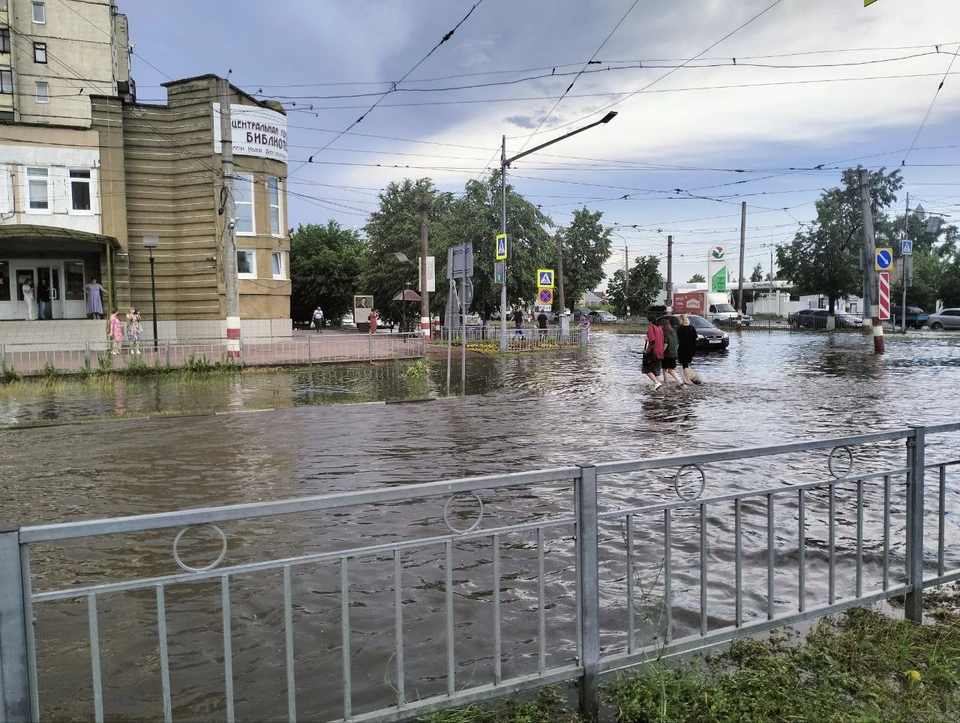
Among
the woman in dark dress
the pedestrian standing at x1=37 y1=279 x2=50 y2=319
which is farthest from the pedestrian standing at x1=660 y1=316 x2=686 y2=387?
the pedestrian standing at x1=37 y1=279 x2=50 y2=319

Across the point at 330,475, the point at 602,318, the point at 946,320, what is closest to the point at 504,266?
the point at 330,475

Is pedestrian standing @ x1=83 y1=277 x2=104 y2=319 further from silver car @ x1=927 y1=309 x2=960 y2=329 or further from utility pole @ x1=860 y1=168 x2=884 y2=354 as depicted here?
silver car @ x1=927 y1=309 x2=960 y2=329

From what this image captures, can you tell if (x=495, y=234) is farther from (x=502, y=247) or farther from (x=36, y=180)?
(x=36, y=180)

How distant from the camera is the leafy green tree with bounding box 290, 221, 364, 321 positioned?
64.9m

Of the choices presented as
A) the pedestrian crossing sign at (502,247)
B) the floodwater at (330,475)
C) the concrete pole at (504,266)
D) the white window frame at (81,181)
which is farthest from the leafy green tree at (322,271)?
the floodwater at (330,475)

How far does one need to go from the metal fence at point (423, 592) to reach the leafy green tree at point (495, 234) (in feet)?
97.9

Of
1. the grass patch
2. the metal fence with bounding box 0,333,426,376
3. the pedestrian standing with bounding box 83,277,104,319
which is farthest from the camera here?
the pedestrian standing with bounding box 83,277,104,319

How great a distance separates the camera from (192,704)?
3.47 meters

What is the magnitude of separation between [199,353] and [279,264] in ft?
43.1

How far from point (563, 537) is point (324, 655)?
2283 millimetres

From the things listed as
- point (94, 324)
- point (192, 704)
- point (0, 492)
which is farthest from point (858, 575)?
point (94, 324)

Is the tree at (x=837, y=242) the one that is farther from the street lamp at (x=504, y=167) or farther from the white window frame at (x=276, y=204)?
the white window frame at (x=276, y=204)

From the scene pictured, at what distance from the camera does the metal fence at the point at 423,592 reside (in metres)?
→ 2.80

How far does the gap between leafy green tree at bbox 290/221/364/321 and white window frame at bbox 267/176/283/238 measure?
29.8 meters
